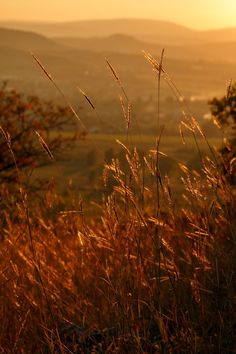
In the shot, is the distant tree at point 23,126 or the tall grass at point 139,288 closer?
the tall grass at point 139,288

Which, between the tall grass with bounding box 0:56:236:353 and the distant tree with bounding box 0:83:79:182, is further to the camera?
the distant tree with bounding box 0:83:79:182

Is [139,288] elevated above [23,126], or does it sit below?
above

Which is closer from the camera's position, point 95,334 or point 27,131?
point 95,334

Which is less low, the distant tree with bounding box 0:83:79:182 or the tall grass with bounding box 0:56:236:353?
the tall grass with bounding box 0:56:236:353

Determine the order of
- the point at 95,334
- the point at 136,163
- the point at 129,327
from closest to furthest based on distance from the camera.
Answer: the point at 129,327 < the point at 136,163 < the point at 95,334

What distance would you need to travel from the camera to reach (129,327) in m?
2.54

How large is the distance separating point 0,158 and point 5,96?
1.53m

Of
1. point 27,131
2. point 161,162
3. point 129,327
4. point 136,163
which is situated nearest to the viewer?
point 129,327

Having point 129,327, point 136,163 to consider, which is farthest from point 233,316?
point 136,163

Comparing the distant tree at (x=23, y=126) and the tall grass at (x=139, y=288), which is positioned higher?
the tall grass at (x=139, y=288)

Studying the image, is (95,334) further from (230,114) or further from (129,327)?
(230,114)

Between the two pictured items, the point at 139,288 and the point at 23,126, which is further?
the point at 23,126

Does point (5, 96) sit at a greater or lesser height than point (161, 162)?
greater

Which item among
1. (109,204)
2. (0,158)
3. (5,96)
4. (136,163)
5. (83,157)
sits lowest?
(83,157)
